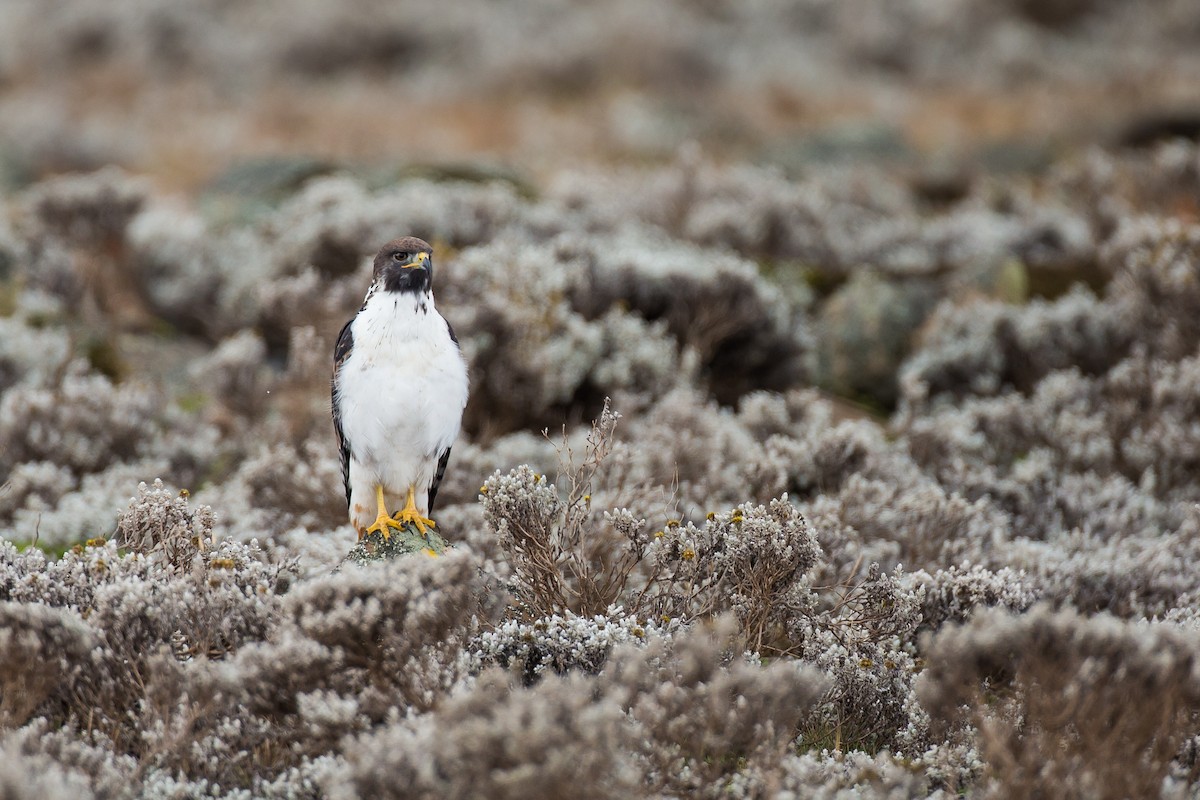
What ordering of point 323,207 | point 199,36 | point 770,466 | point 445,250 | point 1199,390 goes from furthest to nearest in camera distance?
1. point 199,36
2. point 323,207
3. point 445,250
4. point 1199,390
5. point 770,466

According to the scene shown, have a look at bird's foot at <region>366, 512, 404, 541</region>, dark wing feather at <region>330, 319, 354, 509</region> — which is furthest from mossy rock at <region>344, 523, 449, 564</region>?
dark wing feather at <region>330, 319, 354, 509</region>

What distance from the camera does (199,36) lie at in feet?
67.1

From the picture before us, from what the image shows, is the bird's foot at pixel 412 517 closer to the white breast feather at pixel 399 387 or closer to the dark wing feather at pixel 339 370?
the white breast feather at pixel 399 387

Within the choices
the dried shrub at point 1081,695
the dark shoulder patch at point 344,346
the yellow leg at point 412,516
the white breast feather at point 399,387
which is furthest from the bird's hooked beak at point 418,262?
the dried shrub at point 1081,695

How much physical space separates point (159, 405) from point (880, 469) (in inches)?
173

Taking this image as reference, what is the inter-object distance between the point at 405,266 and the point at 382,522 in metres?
1.02

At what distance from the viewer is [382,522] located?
4.57 metres

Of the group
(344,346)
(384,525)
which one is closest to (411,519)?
(384,525)

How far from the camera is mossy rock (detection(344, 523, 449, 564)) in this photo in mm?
4355

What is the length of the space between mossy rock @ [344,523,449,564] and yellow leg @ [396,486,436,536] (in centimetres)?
2

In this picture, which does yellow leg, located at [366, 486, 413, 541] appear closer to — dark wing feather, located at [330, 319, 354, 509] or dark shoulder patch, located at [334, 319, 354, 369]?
dark wing feather, located at [330, 319, 354, 509]

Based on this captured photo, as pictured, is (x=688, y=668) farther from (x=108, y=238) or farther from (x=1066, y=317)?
(x=108, y=238)

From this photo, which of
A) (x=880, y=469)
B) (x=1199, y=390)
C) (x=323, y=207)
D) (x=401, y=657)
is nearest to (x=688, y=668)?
(x=401, y=657)

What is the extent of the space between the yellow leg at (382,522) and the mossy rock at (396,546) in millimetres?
16
